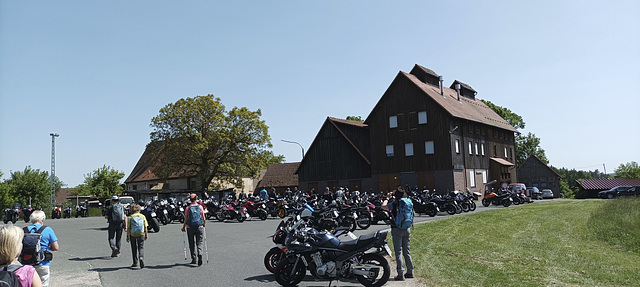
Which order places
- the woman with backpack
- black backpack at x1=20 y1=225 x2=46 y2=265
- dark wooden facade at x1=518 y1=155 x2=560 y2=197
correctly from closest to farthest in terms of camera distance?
1. the woman with backpack
2. black backpack at x1=20 y1=225 x2=46 y2=265
3. dark wooden facade at x1=518 y1=155 x2=560 y2=197

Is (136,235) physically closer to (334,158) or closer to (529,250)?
(529,250)

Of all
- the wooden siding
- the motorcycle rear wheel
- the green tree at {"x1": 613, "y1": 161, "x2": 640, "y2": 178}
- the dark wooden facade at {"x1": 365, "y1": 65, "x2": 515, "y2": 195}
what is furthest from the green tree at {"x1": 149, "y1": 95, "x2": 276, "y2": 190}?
the green tree at {"x1": 613, "y1": 161, "x2": 640, "y2": 178}

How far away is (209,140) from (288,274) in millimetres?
41743

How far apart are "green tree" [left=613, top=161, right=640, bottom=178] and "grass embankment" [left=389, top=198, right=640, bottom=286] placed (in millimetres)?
87490

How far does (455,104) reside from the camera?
44.8 m

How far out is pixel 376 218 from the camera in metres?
19.4

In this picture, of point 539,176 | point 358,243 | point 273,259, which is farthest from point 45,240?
point 539,176

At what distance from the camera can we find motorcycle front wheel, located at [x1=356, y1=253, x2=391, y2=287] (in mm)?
8141

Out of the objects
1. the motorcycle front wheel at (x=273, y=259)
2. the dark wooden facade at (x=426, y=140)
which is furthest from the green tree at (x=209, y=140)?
the motorcycle front wheel at (x=273, y=259)

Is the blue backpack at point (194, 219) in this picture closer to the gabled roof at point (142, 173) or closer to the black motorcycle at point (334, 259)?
the black motorcycle at point (334, 259)

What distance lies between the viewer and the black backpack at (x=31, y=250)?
243 inches

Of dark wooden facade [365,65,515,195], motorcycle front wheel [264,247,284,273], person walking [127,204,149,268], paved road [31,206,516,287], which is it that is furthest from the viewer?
dark wooden facade [365,65,515,195]

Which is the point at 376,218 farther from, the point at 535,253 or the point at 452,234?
the point at 535,253

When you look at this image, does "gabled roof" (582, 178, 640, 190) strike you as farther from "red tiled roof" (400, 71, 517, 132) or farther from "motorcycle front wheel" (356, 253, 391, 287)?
"motorcycle front wheel" (356, 253, 391, 287)
